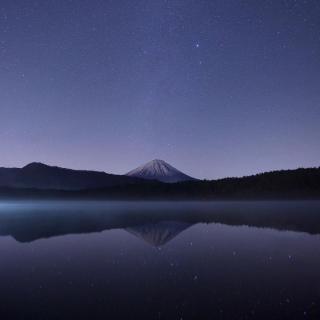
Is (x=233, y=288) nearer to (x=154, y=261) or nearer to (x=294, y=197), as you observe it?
(x=154, y=261)

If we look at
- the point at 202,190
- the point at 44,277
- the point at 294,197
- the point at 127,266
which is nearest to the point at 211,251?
the point at 127,266

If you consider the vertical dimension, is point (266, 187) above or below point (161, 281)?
above

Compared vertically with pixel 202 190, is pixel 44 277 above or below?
below

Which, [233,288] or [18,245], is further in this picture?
[18,245]

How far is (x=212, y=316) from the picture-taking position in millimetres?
10570

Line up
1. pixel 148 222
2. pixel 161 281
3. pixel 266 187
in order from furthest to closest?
Answer: pixel 266 187
pixel 148 222
pixel 161 281

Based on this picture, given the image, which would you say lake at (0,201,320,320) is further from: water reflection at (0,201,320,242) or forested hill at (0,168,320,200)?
forested hill at (0,168,320,200)

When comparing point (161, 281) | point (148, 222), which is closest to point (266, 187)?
point (148, 222)

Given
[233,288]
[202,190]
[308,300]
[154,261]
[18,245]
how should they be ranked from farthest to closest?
[202,190], [18,245], [154,261], [233,288], [308,300]

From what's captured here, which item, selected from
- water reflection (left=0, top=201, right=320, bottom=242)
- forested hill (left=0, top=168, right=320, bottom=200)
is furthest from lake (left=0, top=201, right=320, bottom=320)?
forested hill (left=0, top=168, right=320, bottom=200)

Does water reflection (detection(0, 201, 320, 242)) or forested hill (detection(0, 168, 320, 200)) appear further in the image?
forested hill (detection(0, 168, 320, 200))

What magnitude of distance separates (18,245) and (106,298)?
15.9 m

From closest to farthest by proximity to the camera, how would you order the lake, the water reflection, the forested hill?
the lake
the water reflection
the forested hill

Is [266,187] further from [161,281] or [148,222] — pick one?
[161,281]
